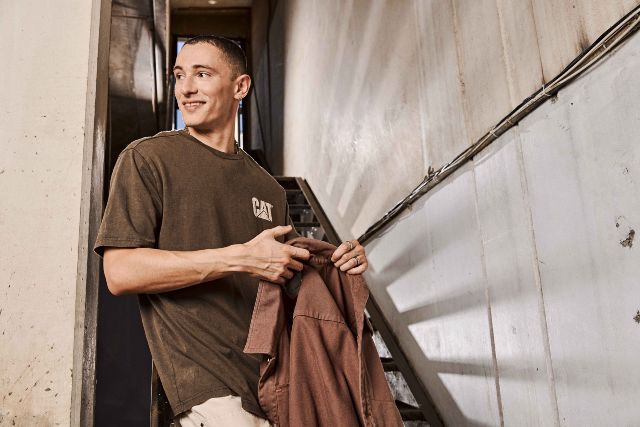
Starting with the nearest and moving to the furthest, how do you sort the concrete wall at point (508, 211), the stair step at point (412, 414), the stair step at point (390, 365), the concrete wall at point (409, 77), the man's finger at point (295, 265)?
1. the man's finger at point (295, 265)
2. the concrete wall at point (508, 211)
3. the concrete wall at point (409, 77)
4. the stair step at point (412, 414)
5. the stair step at point (390, 365)

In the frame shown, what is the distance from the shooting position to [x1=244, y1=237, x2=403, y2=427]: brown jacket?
4.11 ft

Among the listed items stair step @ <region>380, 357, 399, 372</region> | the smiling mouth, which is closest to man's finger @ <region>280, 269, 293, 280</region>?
the smiling mouth

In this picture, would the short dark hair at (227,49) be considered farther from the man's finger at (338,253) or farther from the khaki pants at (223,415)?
the khaki pants at (223,415)

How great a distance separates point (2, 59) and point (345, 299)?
1092 millimetres

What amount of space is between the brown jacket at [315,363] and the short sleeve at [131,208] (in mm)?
312

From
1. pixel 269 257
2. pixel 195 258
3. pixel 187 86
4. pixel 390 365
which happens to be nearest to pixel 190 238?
pixel 195 258

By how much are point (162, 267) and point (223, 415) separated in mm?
355

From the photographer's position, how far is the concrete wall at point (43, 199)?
4.25 feet

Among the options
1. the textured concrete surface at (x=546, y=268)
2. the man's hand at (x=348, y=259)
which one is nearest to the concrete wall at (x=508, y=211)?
the textured concrete surface at (x=546, y=268)

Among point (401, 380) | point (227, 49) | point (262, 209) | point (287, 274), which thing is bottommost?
point (401, 380)

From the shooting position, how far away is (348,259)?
4.81 ft

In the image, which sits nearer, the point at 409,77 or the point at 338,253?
the point at 338,253

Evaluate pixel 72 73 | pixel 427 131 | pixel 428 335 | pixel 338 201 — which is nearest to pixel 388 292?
pixel 428 335

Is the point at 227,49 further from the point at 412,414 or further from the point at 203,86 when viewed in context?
the point at 412,414
